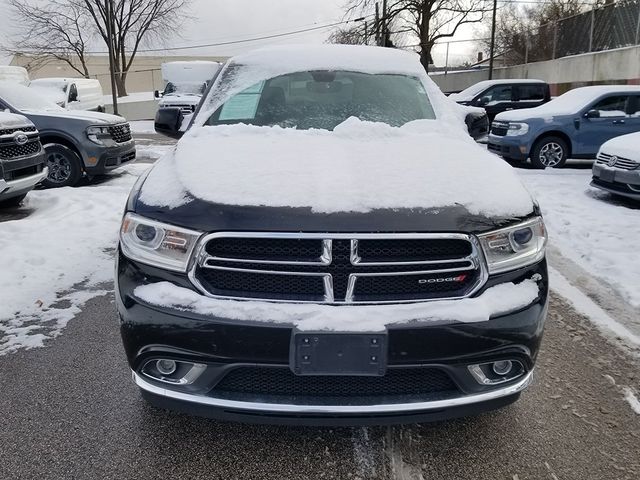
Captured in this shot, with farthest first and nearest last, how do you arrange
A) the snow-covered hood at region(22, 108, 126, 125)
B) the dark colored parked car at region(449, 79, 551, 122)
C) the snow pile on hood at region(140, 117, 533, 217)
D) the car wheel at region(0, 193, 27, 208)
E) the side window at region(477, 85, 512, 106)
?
the side window at region(477, 85, 512, 106) < the dark colored parked car at region(449, 79, 551, 122) < the snow-covered hood at region(22, 108, 126, 125) < the car wheel at region(0, 193, 27, 208) < the snow pile on hood at region(140, 117, 533, 217)

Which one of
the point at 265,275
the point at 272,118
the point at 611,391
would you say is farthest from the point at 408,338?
the point at 272,118

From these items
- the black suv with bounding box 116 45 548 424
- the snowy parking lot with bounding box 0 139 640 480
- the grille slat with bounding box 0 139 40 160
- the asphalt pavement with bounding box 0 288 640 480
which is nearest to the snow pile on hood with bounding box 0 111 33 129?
the grille slat with bounding box 0 139 40 160

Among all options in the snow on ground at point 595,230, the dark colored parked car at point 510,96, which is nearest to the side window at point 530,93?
the dark colored parked car at point 510,96

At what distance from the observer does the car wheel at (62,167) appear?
8.95 meters

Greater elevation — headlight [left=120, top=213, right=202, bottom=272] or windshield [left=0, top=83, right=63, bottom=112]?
windshield [left=0, top=83, right=63, bottom=112]

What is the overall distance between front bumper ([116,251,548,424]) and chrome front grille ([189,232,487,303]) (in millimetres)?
131

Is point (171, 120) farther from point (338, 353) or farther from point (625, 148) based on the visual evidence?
point (625, 148)

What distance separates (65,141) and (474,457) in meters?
8.65

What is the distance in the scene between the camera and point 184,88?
70.9 feet

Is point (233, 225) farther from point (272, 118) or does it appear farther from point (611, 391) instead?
point (611, 391)

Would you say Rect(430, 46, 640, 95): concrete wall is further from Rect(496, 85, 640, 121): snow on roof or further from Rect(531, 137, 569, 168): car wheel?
Rect(531, 137, 569, 168): car wheel

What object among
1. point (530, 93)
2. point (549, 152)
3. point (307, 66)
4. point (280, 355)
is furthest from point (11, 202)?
point (530, 93)

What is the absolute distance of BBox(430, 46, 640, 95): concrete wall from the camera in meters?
19.8

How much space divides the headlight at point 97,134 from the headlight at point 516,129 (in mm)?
7785
